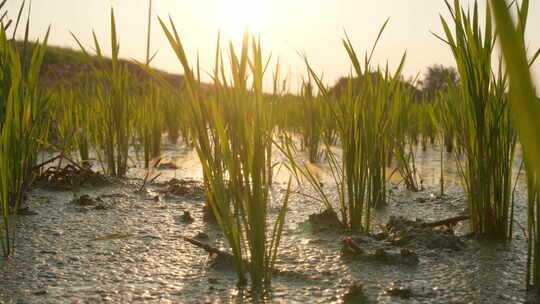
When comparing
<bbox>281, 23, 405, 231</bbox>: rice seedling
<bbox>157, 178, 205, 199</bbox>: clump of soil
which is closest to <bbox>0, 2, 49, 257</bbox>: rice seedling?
<bbox>157, 178, 205, 199</bbox>: clump of soil

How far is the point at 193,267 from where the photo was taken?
34.2 inches

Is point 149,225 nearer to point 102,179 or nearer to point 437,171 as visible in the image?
point 102,179

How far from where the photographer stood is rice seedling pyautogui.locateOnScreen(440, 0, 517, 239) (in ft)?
3.14

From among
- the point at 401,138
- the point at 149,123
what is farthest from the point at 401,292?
the point at 149,123

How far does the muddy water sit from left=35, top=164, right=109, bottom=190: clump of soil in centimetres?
25

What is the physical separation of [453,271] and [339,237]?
0.29 m

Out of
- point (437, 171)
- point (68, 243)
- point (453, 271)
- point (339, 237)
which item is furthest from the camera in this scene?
point (437, 171)

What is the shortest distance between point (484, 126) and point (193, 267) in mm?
653

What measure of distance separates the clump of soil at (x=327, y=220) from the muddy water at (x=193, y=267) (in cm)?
3

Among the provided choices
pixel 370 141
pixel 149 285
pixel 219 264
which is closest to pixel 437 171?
pixel 370 141

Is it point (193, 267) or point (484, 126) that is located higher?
point (484, 126)

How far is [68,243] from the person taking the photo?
98 cm

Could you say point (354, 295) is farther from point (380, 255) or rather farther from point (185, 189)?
point (185, 189)

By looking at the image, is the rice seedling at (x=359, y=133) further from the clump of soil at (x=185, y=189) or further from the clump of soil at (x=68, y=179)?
the clump of soil at (x=68, y=179)
